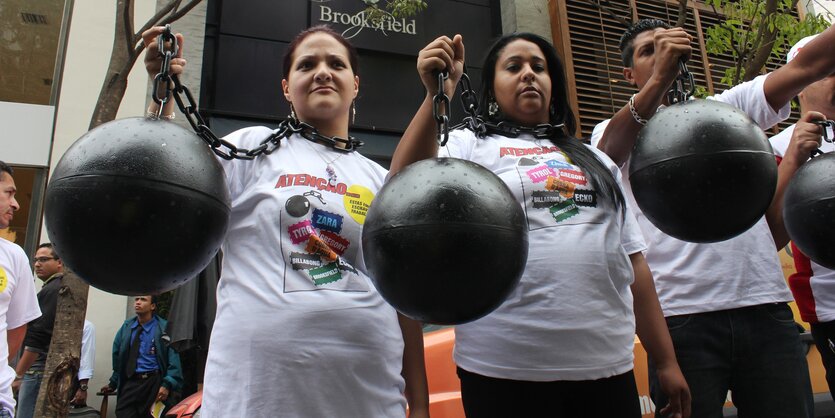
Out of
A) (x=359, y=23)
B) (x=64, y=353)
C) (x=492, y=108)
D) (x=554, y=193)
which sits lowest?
(x=64, y=353)

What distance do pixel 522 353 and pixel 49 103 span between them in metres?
8.83

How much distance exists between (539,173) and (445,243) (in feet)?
3.09

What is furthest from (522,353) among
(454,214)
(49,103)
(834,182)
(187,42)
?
(49,103)

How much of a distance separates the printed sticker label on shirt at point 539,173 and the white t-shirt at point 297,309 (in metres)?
0.58

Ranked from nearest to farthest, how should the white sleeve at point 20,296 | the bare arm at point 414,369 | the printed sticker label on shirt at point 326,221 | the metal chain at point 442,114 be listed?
the metal chain at point 442,114, the printed sticker label on shirt at point 326,221, the bare arm at point 414,369, the white sleeve at point 20,296

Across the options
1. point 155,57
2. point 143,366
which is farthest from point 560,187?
point 143,366

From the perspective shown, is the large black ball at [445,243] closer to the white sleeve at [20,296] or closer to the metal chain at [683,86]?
the metal chain at [683,86]

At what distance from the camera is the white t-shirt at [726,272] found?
7.73 feet

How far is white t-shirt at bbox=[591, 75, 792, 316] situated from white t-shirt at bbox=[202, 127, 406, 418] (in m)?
1.26

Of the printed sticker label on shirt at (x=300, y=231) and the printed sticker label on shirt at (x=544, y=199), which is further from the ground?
the printed sticker label on shirt at (x=544, y=199)

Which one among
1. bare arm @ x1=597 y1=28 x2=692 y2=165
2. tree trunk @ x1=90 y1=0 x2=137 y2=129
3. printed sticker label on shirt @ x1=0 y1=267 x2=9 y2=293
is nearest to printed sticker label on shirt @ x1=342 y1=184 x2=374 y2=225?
bare arm @ x1=597 y1=28 x2=692 y2=165

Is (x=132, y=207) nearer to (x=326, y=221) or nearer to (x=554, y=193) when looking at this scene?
(x=326, y=221)

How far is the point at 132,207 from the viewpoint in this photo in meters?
1.19

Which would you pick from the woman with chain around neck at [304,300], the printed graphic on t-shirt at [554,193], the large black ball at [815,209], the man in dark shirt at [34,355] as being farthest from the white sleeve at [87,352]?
the large black ball at [815,209]
